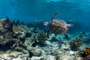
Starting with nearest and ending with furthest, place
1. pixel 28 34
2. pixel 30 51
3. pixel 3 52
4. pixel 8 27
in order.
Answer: pixel 3 52 → pixel 30 51 → pixel 8 27 → pixel 28 34

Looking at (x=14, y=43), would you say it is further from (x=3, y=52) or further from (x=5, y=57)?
(x=5, y=57)

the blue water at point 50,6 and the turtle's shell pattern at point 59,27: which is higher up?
the blue water at point 50,6

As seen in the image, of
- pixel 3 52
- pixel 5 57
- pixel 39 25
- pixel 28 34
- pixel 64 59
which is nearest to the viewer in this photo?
pixel 64 59

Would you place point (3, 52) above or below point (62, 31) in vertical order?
below

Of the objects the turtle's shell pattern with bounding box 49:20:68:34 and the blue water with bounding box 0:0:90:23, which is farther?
the blue water with bounding box 0:0:90:23

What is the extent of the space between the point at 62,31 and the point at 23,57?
286 centimetres

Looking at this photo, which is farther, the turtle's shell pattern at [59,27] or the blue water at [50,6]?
the blue water at [50,6]

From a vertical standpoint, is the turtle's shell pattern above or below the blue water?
below

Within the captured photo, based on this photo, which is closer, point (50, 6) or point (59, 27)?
point (59, 27)

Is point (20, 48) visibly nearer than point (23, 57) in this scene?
No

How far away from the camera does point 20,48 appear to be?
19.9 feet

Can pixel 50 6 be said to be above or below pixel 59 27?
above

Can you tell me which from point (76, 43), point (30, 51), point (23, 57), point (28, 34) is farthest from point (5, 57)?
point (76, 43)

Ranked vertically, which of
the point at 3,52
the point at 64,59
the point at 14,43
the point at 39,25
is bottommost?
the point at 64,59
